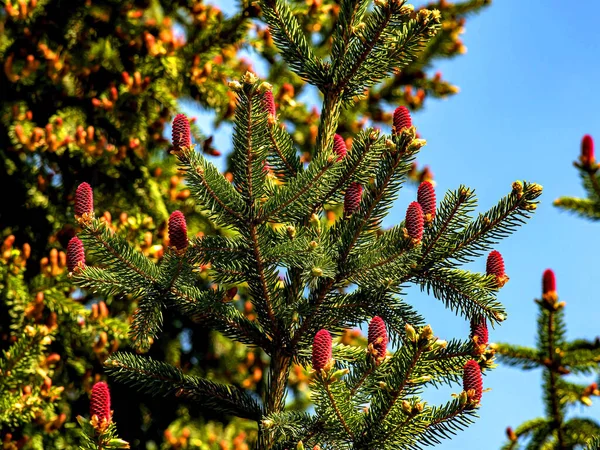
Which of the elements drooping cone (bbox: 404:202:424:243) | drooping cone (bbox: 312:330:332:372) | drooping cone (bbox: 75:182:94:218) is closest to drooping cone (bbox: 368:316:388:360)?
drooping cone (bbox: 312:330:332:372)

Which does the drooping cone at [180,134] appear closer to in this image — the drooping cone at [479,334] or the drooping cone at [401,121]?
the drooping cone at [401,121]

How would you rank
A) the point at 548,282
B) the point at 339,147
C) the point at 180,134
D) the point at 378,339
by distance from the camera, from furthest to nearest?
the point at 548,282, the point at 339,147, the point at 180,134, the point at 378,339

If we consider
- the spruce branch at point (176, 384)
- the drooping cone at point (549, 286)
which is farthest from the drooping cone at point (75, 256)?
the drooping cone at point (549, 286)

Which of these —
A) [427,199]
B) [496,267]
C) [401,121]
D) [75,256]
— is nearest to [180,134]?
[75,256]

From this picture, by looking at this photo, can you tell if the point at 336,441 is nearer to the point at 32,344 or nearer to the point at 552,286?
the point at 552,286

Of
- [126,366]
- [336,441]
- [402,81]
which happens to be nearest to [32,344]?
[126,366]

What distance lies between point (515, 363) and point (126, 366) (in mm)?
2959

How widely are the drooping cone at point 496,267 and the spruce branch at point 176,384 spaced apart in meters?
0.92

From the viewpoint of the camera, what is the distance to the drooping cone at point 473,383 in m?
2.18

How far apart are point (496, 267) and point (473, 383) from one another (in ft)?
1.73

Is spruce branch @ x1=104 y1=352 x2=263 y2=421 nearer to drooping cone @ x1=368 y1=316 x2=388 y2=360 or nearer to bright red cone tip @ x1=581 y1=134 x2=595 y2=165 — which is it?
drooping cone @ x1=368 y1=316 x2=388 y2=360

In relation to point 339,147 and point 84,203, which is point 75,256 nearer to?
point 84,203

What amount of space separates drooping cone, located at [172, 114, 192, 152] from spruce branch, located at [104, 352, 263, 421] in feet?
2.41

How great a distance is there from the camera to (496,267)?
259cm
